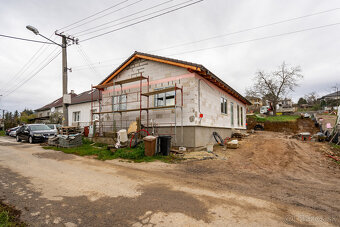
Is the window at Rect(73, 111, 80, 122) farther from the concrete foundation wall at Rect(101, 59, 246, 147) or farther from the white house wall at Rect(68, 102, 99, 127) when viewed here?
the concrete foundation wall at Rect(101, 59, 246, 147)

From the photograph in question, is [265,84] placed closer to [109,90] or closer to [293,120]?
[293,120]

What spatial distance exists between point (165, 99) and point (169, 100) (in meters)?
0.32

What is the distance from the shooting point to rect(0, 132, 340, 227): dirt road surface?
3.10 metres

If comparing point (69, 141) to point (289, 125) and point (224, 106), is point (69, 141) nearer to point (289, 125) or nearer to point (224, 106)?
point (224, 106)

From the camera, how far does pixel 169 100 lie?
35.9 feet

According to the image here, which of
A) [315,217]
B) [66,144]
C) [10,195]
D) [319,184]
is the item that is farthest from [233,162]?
[66,144]

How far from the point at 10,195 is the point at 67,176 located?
64.1 inches

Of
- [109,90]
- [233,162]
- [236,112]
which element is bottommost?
[233,162]

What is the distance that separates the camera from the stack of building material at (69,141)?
11.8 meters

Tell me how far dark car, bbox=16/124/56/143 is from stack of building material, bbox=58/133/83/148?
4228 millimetres

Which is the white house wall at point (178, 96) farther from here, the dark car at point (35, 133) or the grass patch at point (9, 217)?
the grass patch at point (9, 217)

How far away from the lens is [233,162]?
817 centimetres

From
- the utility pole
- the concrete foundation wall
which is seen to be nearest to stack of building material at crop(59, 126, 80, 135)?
the utility pole

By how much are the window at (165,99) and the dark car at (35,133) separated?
10.6 metres
